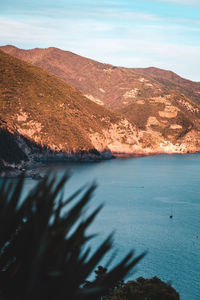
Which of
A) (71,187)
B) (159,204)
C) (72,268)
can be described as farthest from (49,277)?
(71,187)

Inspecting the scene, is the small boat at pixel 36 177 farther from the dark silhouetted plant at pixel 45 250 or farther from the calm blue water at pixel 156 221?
the dark silhouetted plant at pixel 45 250

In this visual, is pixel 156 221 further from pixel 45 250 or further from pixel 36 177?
pixel 45 250

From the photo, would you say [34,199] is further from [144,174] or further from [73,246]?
[144,174]

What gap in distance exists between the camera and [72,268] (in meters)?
4.63

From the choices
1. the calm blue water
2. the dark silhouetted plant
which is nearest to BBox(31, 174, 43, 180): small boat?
the calm blue water

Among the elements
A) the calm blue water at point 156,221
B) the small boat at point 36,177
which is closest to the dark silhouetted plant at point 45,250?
the calm blue water at point 156,221

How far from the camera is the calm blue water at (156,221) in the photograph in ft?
202

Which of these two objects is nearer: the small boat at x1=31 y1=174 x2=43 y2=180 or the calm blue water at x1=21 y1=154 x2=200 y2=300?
the calm blue water at x1=21 y1=154 x2=200 y2=300

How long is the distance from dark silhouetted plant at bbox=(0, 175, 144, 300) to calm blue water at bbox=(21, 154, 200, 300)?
7.61 meters

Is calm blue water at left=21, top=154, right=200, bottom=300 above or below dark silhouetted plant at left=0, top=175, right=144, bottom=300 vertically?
below

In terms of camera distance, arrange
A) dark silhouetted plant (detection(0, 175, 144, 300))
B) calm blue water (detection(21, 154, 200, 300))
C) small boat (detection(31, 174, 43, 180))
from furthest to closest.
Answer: small boat (detection(31, 174, 43, 180)) < calm blue water (detection(21, 154, 200, 300)) < dark silhouetted plant (detection(0, 175, 144, 300))

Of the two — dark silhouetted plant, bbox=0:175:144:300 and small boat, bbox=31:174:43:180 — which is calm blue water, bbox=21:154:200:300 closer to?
dark silhouetted plant, bbox=0:175:144:300

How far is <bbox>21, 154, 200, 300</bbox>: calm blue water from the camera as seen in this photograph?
61.6m

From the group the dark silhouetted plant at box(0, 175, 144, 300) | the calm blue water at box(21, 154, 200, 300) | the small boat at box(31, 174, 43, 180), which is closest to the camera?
the dark silhouetted plant at box(0, 175, 144, 300)
